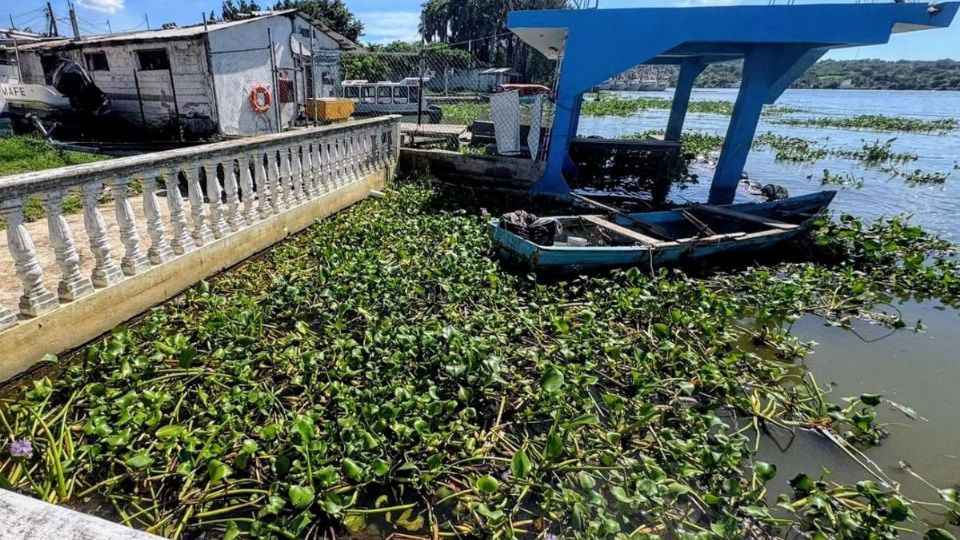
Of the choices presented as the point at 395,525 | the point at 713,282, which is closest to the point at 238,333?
the point at 395,525

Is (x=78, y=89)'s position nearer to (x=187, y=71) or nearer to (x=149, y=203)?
(x=187, y=71)

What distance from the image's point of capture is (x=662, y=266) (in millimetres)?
6266

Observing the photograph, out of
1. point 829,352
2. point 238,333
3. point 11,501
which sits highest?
point 11,501

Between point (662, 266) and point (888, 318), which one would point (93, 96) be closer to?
point (662, 266)

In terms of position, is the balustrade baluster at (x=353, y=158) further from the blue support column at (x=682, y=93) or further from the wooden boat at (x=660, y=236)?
the blue support column at (x=682, y=93)

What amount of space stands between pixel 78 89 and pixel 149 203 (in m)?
13.9

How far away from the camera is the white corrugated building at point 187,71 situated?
13.3 m

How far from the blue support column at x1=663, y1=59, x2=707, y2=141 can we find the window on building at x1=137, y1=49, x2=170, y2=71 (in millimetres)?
15404

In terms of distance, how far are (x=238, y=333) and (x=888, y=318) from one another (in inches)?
280

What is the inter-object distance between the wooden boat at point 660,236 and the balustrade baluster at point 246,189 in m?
3.02

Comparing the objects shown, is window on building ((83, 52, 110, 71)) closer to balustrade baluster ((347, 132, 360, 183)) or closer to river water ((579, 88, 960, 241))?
balustrade baluster ((347, 132, 360, 183))

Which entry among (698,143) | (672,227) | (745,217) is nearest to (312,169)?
(672,227)

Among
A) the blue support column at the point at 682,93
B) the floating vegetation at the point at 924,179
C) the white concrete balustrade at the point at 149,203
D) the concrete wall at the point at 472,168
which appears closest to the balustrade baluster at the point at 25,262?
the white concrete balustrade at the point at 149,203

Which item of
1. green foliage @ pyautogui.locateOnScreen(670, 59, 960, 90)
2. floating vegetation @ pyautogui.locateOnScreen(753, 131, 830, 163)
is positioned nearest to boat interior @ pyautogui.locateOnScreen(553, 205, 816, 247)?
floating vegetation @ pyautogui.locateOnScreen(753, 131, 830, 163)
